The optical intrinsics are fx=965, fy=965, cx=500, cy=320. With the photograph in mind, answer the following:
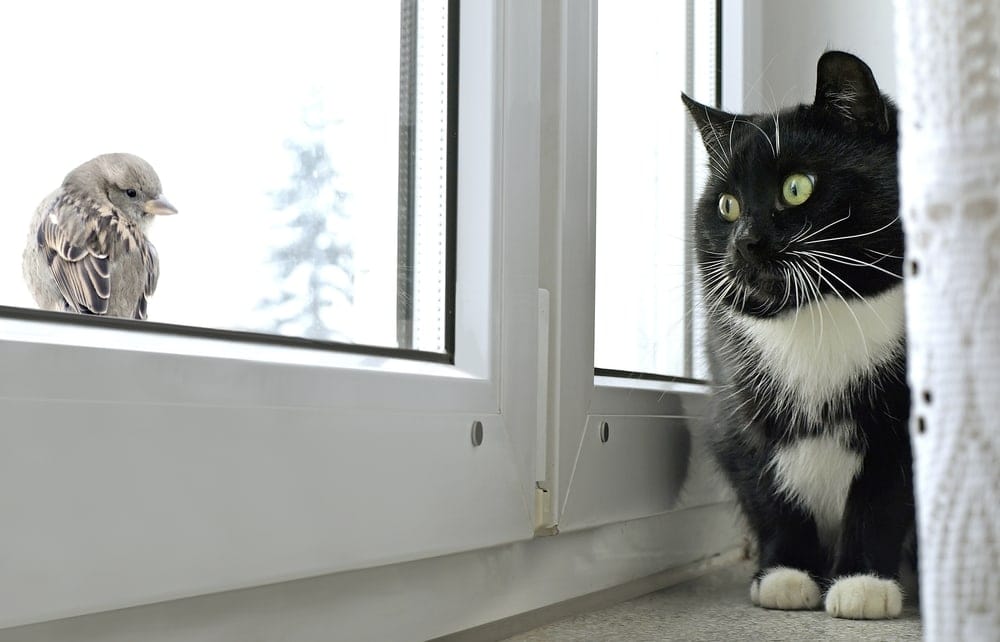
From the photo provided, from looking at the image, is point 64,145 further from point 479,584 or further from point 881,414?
point 881,414

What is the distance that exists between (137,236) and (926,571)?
18.9 inches

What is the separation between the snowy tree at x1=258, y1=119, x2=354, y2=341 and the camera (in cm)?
71

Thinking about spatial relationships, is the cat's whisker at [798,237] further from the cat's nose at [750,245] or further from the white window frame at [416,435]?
the white window frame at [416,435]

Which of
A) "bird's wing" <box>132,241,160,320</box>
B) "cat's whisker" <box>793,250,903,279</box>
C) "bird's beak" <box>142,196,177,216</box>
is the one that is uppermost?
"bird's beak" <box>142,196,177,216</box>

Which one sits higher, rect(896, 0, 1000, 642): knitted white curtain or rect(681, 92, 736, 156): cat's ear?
rect(681, 92, 736, 156): cat's ear

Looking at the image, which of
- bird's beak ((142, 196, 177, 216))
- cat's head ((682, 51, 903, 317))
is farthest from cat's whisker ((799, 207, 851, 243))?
bird's beak ((142, 196, 177, 216))

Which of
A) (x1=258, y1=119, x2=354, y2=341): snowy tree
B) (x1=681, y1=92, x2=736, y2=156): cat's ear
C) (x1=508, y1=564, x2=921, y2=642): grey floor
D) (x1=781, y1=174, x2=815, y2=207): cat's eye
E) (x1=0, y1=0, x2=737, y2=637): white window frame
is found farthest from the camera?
(x1=681, y1=92, x2=736, y2=156): cat's ear

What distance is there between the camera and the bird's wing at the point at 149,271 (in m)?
0.59

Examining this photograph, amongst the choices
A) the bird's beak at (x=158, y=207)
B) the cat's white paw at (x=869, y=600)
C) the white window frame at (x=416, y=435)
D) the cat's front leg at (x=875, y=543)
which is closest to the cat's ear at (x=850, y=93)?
the white window frame at (x=416, y=435)

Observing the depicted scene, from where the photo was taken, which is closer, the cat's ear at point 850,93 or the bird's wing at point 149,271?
the bird's wing at point 149,271

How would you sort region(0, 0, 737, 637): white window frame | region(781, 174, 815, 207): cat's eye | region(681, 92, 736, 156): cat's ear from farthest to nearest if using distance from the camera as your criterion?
region(681, 92, 736, 156): cat's ear, region(781, 174, 815, 207): cat's eye, region(0, 0, 737, 637): white window frame

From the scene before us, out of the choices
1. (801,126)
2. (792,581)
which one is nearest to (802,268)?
(801,126)

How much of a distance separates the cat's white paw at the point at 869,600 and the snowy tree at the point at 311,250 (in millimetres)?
526

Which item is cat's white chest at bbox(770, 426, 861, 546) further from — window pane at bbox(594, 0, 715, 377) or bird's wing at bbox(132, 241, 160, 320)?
bird's wing at bbox(132, 241, 160, 320)
